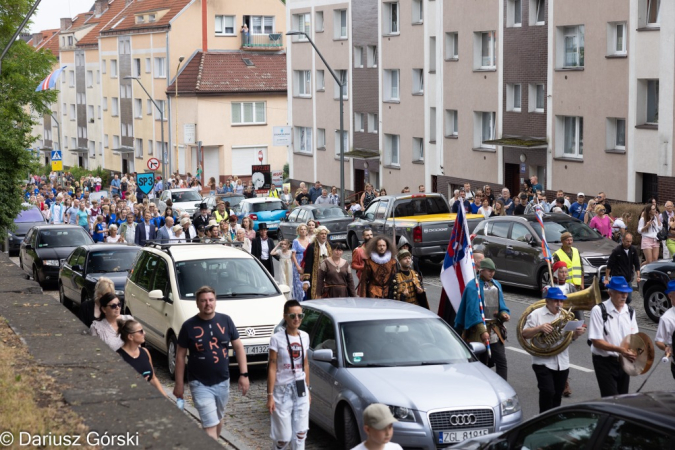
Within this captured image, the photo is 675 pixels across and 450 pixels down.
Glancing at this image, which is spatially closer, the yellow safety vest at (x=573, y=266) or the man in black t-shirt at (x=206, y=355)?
the man in black t-shirt at (x=206, y=355)

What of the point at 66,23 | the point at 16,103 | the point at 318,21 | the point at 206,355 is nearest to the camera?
the point at 206,355

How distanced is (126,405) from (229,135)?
6262 cm

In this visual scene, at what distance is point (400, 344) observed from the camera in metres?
10.8

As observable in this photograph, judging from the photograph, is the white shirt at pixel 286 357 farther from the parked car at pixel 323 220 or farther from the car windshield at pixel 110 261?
the parked car at pixel 323 220

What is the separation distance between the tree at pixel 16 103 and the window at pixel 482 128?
1634 centimetres

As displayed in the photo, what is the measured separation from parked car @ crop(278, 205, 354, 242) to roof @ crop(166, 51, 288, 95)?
34205 millimetres

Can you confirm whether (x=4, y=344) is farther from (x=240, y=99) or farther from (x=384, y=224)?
(x=240, y=99)

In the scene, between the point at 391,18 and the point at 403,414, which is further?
the point at 391,18

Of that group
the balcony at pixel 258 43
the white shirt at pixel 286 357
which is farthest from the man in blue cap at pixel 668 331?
the balcony at pixel 258 43

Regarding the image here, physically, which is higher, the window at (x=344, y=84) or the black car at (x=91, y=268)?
the window at (x=344, y=84)

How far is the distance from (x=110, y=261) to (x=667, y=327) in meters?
12.7

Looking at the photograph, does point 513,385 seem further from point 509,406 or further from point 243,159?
point 243,159

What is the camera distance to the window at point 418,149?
47688mm

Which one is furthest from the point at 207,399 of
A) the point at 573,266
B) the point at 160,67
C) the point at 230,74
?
the point at 160,67
